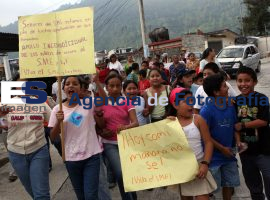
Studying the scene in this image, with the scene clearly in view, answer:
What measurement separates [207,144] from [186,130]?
8.6 inches

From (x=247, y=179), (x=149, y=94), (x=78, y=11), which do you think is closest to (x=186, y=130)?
(x=247, y=179)

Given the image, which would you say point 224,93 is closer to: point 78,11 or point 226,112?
point 226,112

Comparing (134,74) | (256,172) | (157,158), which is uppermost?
(134,74)

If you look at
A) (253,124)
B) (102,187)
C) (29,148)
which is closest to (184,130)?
(253,124)

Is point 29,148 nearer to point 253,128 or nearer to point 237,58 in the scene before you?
point 253,128

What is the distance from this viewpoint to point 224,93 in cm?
347

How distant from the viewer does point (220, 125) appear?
3398mm

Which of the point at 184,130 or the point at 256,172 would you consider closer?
the point at 184,130

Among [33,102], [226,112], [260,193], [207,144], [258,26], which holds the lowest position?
[260,193]

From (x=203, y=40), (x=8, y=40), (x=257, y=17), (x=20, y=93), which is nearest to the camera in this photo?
(x=20, y=93)

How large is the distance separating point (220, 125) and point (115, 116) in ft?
3.50

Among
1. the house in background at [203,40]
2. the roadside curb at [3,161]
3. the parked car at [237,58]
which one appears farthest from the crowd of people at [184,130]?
the house in background at [203,40]

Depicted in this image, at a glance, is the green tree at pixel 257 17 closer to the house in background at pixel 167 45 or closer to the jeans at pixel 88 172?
the house in background at pixel 167 45

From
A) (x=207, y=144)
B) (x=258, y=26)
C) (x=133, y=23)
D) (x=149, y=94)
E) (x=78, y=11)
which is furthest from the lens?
(x=133, y=23)
